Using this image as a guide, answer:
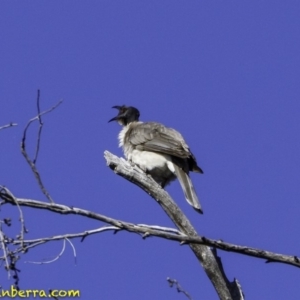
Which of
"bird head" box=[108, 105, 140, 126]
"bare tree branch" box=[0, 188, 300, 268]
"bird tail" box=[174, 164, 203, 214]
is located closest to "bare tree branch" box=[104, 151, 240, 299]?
"bare tree branch" box=[0, 188, 300, 268]

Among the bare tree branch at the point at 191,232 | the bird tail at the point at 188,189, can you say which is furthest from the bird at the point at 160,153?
the bare tree branch at the point at 191,232

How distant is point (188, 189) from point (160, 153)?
1.14 meters

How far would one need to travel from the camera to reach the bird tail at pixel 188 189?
364 inches

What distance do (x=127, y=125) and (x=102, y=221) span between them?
6433 millimetres

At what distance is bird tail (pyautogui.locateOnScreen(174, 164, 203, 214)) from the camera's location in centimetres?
926

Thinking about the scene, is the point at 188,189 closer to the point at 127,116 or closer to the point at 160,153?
the point at 160,153

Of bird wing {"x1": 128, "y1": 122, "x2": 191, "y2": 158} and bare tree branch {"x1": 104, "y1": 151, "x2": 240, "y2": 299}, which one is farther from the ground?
bird wing {"x1": 128, "y1": 122, "x2": 191, "y2": 158}

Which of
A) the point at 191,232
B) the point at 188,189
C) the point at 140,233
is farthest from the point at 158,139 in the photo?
the point at 140,233

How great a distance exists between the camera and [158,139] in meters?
11.0

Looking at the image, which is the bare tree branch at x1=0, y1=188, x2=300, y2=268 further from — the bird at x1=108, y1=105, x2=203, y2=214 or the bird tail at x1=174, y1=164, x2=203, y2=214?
the bird at x1=108, y1=105, x2=203, y2=214

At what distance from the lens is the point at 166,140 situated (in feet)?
35.6

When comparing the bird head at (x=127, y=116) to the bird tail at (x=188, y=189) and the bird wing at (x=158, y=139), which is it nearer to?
the bird wing at (x=158, y=139)

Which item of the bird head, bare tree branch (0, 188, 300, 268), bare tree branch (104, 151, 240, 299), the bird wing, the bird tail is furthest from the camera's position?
the bird head

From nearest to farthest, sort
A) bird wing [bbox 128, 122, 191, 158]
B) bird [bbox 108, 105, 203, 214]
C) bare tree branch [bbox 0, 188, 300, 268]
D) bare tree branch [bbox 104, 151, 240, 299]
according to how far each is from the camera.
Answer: bare tree branch [bbox 0, 188, 300, 268] < bare tree branch [bbox 104, 151, 240, 299] < bird [bbox 108, 105, 203, 214] < bird wing [bbox 128, 122, 191, 158]
